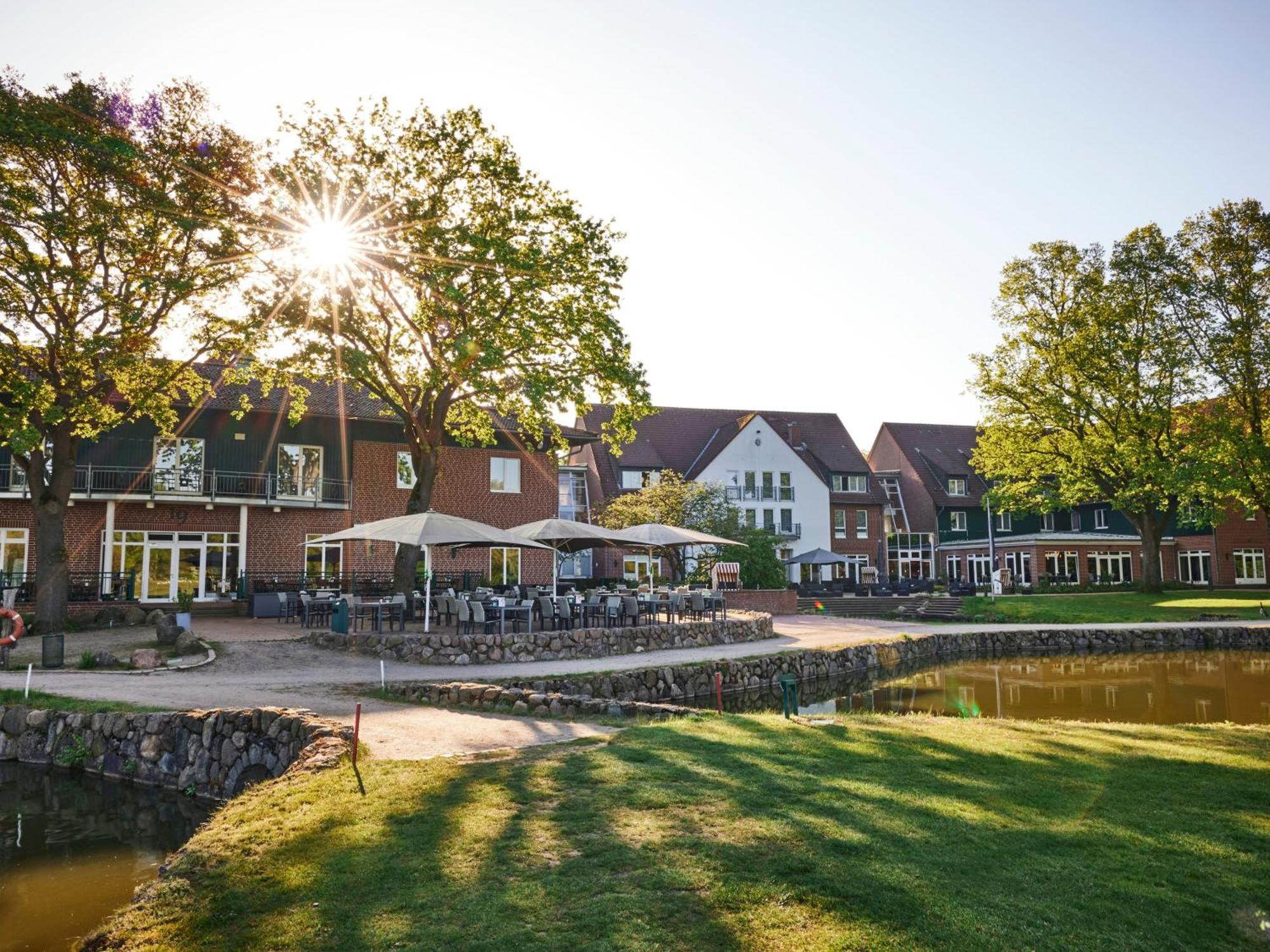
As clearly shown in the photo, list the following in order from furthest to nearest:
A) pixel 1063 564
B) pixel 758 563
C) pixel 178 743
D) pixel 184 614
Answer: pixel 1063 564
pixel 758 563
pixel 184 614
pixel 178 743

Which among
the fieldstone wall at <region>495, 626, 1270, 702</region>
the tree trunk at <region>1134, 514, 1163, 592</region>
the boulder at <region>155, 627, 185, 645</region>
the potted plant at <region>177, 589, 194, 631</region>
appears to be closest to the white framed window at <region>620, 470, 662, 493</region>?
the fieldstone wall at <region>495, 626, 1270, 702</region>

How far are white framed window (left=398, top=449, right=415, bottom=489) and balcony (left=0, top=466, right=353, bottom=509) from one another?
1.84 m

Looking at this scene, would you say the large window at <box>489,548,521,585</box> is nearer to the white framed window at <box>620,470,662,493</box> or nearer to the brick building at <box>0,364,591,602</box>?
the brick building at <box>0,364,591,602</box>

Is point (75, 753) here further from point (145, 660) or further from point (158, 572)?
point (158, 572)

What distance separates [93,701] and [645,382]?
44.9ft

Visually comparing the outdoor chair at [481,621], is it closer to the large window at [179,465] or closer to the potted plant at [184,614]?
the potted plant at [184,614]

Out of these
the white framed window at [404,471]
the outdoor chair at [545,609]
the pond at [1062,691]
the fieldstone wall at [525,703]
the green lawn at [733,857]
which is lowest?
the pond at [1062,691]

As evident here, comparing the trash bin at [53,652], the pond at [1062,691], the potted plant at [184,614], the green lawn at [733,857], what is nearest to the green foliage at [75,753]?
the trash bin at [53,652]

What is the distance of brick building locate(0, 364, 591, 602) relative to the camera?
2608 centimetres

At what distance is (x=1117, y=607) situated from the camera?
3181 centimetres

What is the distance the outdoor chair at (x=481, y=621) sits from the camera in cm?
1770

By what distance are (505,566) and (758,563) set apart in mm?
9599

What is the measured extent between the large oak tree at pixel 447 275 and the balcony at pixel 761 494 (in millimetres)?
25957

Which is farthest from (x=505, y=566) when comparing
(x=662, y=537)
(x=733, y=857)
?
(x=733, y=857)
